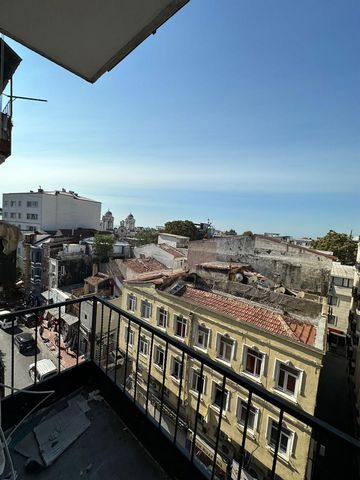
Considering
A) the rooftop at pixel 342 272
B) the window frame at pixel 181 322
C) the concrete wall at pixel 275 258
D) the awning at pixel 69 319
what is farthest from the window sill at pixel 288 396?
the awning at pixel 69 319

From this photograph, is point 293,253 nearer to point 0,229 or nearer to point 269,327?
point 269,327

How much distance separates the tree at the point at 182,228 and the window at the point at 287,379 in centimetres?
3563

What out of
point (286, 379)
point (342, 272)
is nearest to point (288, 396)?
point (286, 379)

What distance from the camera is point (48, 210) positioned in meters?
32.9

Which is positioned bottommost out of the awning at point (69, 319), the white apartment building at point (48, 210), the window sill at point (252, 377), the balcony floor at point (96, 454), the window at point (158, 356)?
the awning at point (69, 319)

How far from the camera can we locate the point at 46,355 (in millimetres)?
14344

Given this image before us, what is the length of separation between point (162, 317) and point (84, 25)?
9.63m

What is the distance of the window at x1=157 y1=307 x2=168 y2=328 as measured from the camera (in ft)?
32.5

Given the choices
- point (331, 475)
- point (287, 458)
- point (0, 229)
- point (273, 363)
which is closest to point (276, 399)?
point (0, 229)

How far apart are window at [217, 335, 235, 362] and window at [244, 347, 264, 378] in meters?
0.50

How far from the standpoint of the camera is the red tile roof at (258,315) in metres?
7.50

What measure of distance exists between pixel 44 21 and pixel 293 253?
1592cm

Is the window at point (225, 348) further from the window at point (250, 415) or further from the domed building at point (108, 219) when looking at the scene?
the domed building at point (108, 219)

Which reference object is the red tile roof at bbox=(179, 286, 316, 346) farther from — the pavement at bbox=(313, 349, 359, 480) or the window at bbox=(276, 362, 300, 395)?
the pavement at bbox=(313, 349, 359, 480)
